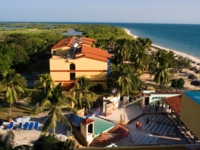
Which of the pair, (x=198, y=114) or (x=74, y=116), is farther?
(x=74, y=116)

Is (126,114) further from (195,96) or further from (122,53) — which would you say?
(122,53)

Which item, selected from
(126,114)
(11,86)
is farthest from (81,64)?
(11,86)

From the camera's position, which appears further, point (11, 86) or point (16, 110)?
point (16, 110)

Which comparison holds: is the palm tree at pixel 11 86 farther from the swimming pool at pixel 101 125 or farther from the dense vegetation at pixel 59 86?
the swimming pool at pixel 101 125

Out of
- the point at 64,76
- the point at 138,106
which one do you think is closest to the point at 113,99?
the point at 138,106

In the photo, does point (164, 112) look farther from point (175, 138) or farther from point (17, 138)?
point (17, 138)

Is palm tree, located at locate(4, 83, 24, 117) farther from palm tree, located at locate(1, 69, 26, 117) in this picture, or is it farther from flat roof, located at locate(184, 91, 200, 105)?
flat roof, located at locate(184, 91, 200, 105)
